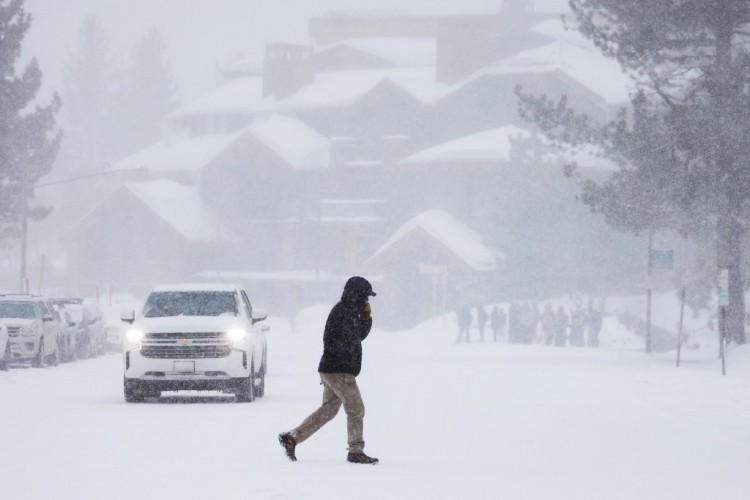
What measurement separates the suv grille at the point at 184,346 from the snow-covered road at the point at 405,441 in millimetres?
768

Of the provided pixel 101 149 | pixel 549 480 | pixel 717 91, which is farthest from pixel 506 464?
pixel 101 149

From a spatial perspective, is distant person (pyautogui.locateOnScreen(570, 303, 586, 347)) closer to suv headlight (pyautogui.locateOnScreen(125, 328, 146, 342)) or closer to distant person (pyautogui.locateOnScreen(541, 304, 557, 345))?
distant person (pyautogui.locateOnScreen(541, 304, 557, 345))

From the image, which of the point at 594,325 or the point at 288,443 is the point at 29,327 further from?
the point at 594,325

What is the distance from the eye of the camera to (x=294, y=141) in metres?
104

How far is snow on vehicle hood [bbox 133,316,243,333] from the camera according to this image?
22.4m

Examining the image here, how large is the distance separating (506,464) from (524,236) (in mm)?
62040

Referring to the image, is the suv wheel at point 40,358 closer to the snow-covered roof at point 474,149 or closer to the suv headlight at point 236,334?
the suv headlight at point 236,334

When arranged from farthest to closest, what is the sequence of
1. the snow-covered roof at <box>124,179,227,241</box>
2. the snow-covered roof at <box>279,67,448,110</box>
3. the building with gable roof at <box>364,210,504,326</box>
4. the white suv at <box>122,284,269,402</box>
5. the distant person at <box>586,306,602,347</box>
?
the snow-covered roof at <box>279,67,448,110</box> → the snow-covered roof at <box>124,179,227,241</box> → the building with gable roof at <box>364,210,504,326</box> → the distant person at <box>586,306,602,347</box> → the white suv at <box>122,284,269,402</box>

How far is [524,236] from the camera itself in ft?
251

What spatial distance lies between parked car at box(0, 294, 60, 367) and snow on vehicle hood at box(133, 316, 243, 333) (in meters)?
12.4

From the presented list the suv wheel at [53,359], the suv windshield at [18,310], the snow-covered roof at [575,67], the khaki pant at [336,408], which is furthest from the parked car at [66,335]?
the snow-covered roof at [575,67]

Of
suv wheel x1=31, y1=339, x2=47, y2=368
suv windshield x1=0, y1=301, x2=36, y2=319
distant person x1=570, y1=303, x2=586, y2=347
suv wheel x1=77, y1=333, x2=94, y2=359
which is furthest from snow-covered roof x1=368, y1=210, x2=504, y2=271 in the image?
suv windshield x1=0, y1=301, x2=36, y2=319

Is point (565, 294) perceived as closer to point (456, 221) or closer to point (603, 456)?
point (456, 221)

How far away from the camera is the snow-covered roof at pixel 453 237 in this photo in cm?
8225
